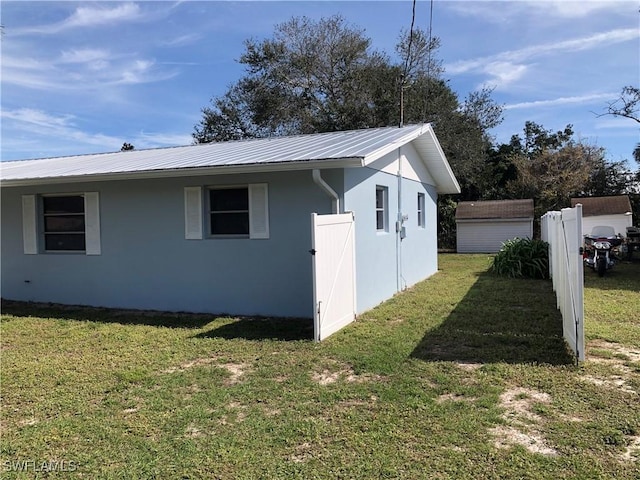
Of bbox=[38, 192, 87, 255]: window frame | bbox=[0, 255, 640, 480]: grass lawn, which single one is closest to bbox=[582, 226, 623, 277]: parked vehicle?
bbox=[0, 255, 640, 480]: grass lawn

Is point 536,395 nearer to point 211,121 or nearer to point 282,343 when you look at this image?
point 282,343

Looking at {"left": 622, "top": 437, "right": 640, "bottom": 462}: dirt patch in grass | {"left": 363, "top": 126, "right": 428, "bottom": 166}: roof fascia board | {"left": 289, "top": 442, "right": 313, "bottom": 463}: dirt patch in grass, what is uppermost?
{"left": 363, "top": 126, "right": 428, "bottom": 166}: roof fascia board

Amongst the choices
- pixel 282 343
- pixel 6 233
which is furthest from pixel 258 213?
pixel 6 233

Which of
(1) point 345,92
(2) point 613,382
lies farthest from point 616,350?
(1) point 345,92

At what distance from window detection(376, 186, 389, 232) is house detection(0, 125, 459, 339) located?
0.03 m

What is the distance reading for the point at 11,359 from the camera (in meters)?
5.82

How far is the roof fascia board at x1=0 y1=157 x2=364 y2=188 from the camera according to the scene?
22.2 feet

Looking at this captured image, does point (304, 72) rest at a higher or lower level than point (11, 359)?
higher

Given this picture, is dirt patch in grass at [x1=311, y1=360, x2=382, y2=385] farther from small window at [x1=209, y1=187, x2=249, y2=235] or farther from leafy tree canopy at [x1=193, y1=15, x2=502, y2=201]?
leafy tree canopy at [x1=193, y1=15, x2=502, y2=201]

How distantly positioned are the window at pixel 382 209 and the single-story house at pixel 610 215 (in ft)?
43.1

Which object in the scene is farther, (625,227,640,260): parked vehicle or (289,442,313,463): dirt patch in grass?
(625,227,640,260): parked vehicle

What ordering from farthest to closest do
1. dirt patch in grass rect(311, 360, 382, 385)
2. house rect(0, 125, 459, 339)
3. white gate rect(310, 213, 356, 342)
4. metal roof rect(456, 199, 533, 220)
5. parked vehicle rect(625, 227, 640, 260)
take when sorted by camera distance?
metal roof rect(456, 199, 533, 220)
parked vehicle rect(625, 227, 640, 260)
house rect(0, 125, 459, 339)
white gate rect(310, 213, 356, 342)
dirt patch in grass rect(311, 360, 382, 385)

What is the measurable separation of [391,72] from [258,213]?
56.4 ft

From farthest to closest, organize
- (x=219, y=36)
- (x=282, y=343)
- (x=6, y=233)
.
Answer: (x=219, y=36) → (x=6, y=233) → (x=282, y=343)
